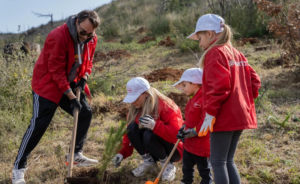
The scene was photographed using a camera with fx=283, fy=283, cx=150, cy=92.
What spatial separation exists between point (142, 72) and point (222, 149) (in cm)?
575

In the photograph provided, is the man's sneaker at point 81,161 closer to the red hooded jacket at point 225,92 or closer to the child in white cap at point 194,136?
the child in white cap at point 194,136

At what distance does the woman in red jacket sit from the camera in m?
3.01

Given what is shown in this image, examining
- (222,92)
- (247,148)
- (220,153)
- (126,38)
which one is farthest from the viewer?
(126,38)

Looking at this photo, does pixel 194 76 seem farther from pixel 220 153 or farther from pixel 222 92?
pixel 220 153

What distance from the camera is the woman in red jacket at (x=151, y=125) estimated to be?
9.88ft

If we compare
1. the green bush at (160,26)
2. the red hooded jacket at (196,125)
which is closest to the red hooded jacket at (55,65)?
the red hooded jacket at (196,125)

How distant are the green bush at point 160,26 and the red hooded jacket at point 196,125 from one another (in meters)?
11.1

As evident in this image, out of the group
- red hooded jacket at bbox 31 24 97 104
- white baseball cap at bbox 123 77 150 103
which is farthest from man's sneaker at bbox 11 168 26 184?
white baseball cap at bbox 123 77 150 103

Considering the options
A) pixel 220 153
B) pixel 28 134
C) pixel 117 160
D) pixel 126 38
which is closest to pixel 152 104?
pixel 117 160

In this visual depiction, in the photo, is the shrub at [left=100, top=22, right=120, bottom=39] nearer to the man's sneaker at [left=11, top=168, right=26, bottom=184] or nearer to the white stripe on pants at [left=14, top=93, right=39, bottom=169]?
the white stripe on pants at [left=14, top=93, right=39, bottom=169]

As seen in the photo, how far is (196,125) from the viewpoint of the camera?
104 inches

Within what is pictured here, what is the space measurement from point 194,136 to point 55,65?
5.13 ft

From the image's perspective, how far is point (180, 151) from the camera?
3.14 meters

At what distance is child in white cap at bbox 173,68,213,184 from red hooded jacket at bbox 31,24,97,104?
1.24 meters
